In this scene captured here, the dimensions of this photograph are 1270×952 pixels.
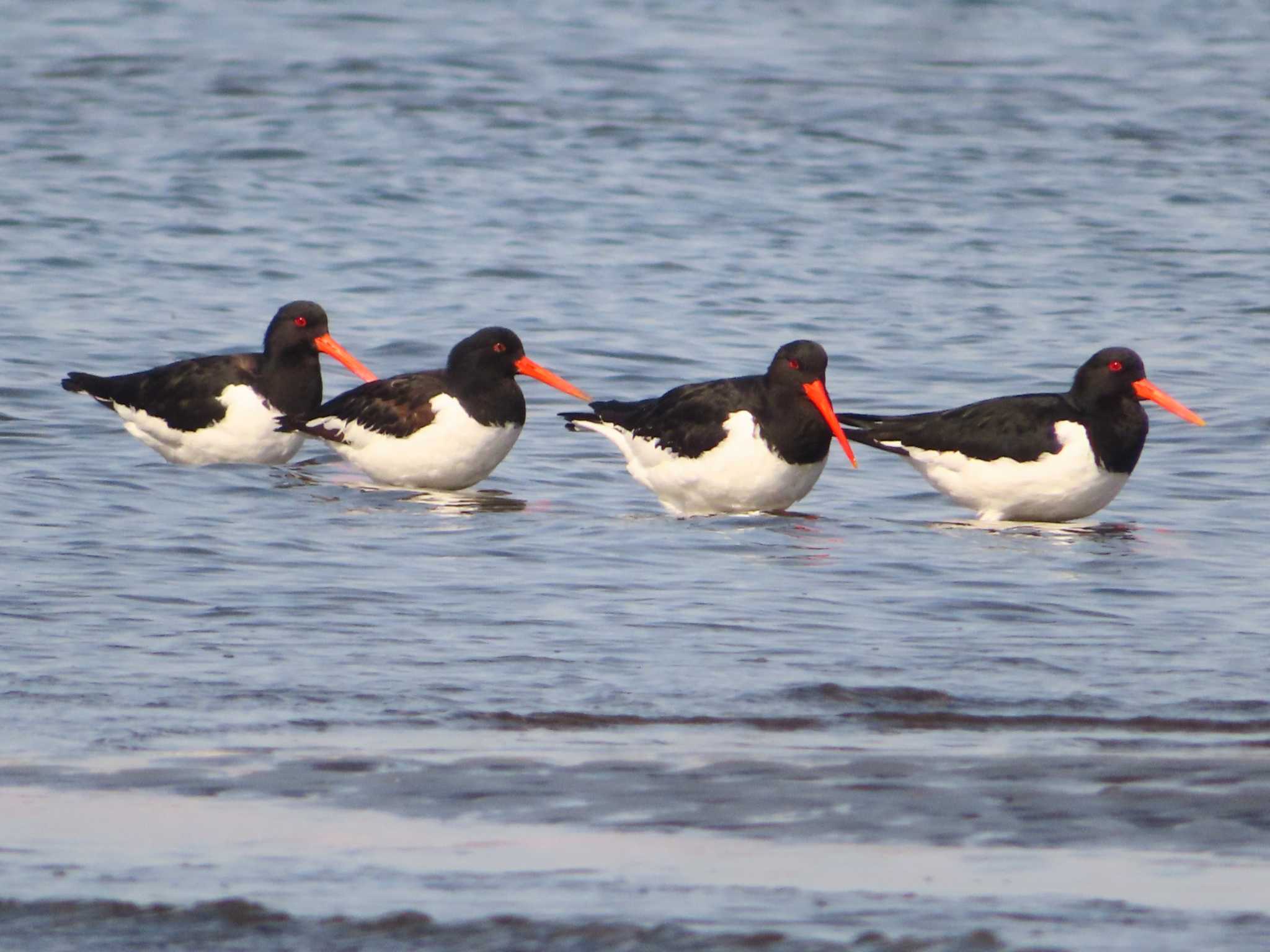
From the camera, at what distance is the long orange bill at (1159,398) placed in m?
9.42

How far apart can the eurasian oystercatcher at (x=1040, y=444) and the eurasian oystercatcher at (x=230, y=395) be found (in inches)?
114

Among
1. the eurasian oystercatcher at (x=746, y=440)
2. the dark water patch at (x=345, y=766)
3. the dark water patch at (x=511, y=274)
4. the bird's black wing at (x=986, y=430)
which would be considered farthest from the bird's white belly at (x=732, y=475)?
the dark water patch at (x=511, y=274)

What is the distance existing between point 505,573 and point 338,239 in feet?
30.8

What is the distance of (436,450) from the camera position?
960 cm

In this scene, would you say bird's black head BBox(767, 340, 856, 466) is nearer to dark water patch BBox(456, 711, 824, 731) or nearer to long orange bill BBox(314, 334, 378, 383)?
long orange bill BBox(314, 334, 378, 383)

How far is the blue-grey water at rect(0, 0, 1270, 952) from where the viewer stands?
455 centimetres

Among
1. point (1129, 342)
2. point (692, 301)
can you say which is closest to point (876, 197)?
point (692, 301)

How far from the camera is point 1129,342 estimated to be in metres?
13.2

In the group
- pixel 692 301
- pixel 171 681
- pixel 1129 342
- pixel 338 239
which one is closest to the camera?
pixel 171 681

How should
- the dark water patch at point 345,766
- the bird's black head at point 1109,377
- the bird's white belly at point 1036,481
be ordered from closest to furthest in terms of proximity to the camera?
1. the dark water patch at point 345,766
2. the bird's white belly at point 1036,481
3. the bird's black head at point 1109,377

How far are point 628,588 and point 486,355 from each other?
2660 mm

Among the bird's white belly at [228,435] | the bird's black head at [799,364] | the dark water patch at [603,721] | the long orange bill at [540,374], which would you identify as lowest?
the dark water patch at [603,721]

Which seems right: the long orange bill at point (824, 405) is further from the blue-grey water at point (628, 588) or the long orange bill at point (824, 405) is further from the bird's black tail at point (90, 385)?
the bird's black tail at point (90, 385)

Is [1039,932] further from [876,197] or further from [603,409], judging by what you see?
[876,197]
